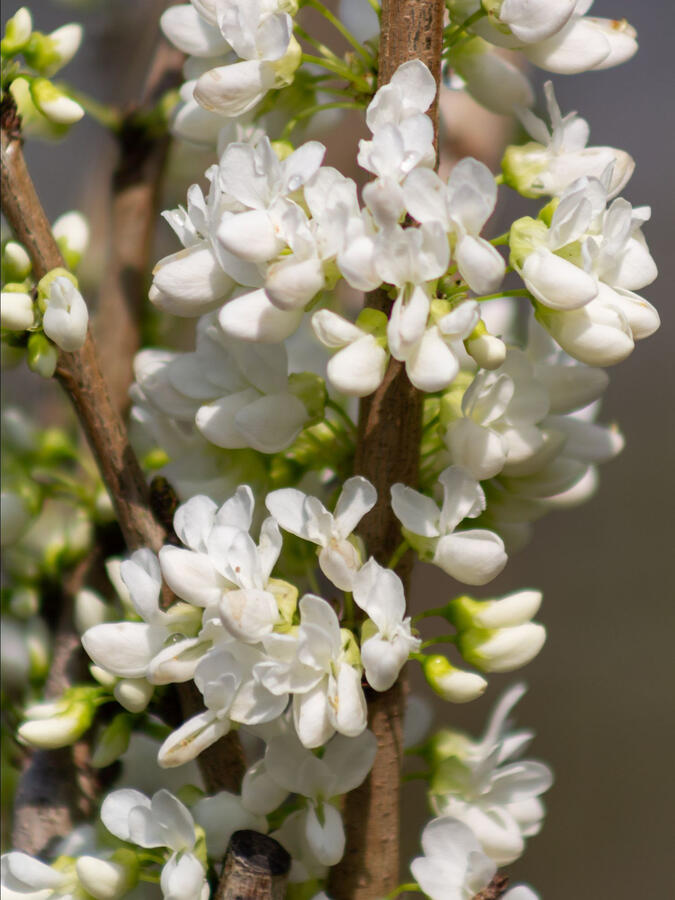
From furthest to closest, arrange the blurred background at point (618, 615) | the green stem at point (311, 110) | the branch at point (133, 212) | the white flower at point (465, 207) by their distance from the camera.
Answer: the blurred background at point (618, 615) → the branch at point (133, 212) → the green stem at point (311, 110) → the white flower at point (465, 207)

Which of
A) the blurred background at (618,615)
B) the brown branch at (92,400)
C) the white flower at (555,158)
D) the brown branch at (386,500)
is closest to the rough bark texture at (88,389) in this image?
the brown branch at (92,400)

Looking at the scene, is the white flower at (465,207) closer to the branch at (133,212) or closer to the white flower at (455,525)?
the white flower at (455,525)

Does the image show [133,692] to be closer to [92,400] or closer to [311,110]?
[92,400]

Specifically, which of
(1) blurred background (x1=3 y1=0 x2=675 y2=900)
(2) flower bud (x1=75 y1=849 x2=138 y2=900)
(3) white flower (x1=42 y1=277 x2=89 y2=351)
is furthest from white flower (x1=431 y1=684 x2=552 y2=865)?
(1) blurred background (x1=3 y1=0 x2=675 y2=900)

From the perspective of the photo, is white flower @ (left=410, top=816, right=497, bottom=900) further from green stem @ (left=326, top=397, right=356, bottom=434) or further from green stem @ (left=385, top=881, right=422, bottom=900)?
green stem @ (left=326, top=397, right=356, bottom=434)

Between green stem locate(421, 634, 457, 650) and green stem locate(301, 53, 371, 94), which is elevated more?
green stem locate(301, 53, 371, 94)

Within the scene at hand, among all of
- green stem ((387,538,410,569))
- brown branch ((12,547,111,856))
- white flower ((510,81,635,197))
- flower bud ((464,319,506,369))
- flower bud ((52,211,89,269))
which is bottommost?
brown branch ((12,547,111,856))

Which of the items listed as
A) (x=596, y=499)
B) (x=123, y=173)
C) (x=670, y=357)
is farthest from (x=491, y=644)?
(x=670, y=357)
